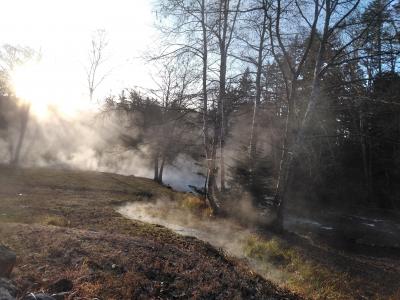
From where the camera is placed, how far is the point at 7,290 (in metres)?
4.81

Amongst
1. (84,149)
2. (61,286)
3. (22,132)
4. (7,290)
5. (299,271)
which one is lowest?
(299,271)

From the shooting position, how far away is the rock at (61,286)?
5.56 meters

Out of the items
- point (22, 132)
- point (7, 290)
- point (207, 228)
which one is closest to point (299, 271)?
point (207, 228)

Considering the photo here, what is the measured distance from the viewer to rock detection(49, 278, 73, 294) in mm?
5559

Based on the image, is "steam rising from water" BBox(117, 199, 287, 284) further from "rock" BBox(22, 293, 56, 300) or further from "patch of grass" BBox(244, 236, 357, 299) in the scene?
"rock" BBox(22, 293, 56, 300)

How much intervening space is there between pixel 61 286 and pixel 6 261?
0.77m

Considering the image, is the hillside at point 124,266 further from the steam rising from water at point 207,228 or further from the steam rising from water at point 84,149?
the steam rising from water at point 84,149

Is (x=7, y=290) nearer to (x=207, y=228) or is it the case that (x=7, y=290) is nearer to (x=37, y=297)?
(x=37, y=297)

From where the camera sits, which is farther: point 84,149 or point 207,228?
point 84,149

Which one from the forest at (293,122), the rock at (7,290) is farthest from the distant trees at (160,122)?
the rock at (7,290)

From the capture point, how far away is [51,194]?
1847cm

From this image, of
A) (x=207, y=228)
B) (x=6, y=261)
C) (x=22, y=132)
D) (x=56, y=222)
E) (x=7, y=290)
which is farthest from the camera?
(x=22, y=132)

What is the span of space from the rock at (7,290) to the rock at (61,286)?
1.78 feet

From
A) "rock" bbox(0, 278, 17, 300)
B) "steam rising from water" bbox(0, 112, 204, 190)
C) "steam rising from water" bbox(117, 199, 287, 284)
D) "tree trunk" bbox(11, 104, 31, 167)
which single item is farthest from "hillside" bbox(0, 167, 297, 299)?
"steam rising from water" bbox(0, 112, 204, 190)
